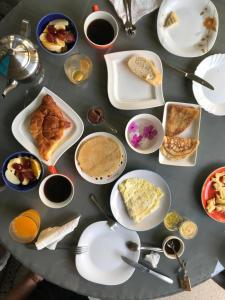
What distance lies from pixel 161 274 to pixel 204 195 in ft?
1.11

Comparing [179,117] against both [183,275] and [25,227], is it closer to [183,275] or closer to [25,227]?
[183,275]

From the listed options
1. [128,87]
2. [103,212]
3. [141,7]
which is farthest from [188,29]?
[103,212]

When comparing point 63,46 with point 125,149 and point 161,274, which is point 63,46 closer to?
point 125,149

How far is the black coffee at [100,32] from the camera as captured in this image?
4.53 ft

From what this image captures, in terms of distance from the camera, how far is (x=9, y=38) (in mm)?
1236

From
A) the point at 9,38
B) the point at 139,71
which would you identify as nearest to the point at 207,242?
the point at 139,71

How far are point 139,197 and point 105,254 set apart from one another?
25cm

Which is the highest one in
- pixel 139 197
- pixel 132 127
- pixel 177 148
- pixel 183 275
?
pixel 132 127

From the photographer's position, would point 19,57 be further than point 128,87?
No

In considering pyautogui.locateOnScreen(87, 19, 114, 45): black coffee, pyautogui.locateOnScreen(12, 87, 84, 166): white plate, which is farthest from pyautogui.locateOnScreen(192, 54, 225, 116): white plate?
pyautogui.locateOnScreen(12, 87, 84, 166): white plate

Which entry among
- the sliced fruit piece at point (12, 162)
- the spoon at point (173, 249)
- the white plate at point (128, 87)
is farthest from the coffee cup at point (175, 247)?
the sliced fruit piece at point (12, 162)

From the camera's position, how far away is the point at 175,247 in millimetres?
1358

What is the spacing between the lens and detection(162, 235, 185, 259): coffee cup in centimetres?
135

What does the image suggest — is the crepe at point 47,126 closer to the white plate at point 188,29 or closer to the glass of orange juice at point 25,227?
the glass of orange juice at point 25,227
